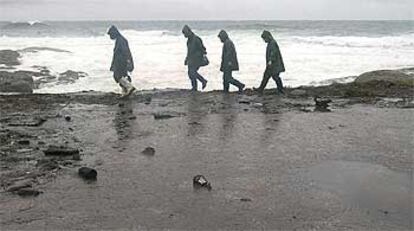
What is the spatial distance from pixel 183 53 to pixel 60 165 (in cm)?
2932

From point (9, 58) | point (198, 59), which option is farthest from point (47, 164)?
point (9, 58)

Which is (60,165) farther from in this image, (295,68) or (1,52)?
(1,52)

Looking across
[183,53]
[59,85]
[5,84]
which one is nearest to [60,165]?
[5,84]

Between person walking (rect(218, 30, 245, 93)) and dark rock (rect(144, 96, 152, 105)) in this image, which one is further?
person walking (rect(218, 30, 245, 93))

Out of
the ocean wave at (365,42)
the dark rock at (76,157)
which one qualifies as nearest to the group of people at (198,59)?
the dark rock at (76,157)

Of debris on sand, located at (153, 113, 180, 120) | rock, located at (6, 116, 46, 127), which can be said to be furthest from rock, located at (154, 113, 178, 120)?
rock, located at (6, 116, 46, 127)

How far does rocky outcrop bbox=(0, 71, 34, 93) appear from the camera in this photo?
59.3 ft

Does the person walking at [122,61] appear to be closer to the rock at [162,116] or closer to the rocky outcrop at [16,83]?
the rock at [162,116]

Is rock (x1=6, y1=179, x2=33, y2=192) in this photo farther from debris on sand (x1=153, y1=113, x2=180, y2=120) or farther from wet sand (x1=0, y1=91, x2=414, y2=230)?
debris on sand (x1=153, y1=113, x2=180, y2=120)

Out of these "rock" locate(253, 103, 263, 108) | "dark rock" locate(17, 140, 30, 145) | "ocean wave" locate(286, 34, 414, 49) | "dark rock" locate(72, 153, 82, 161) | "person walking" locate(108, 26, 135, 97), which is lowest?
"ocean wave" locate(286, 34, 414, 49)

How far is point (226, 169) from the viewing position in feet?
25.2

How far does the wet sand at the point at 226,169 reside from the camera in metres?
5.84

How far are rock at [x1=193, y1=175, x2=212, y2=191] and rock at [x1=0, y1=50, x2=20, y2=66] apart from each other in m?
22.4

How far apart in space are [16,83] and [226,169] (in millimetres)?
12781
